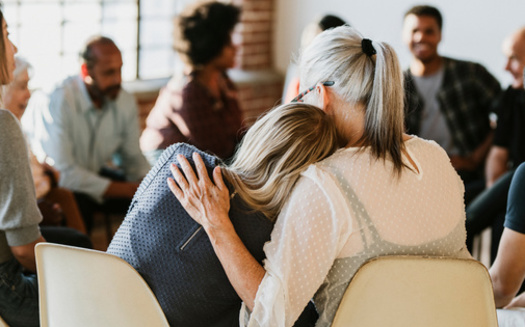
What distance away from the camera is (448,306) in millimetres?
1498

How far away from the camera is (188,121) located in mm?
3375

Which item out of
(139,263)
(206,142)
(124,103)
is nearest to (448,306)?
(139,263)

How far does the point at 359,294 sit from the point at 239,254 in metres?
0.28

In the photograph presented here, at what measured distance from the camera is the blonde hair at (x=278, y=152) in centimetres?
155

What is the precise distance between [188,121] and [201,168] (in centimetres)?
182

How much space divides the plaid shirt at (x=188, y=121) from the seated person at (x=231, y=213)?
5.64ft

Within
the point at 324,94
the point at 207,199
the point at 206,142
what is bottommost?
the point at 206,142

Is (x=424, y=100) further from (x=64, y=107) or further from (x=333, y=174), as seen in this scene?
(x=333, y=174)

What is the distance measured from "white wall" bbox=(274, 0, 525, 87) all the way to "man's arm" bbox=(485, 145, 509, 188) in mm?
1181

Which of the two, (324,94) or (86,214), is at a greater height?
(324,94)

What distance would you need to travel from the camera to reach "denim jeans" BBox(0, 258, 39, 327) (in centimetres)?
189

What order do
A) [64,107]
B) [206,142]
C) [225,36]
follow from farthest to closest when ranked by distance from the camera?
[225,36]
[206,142]
[64,107]

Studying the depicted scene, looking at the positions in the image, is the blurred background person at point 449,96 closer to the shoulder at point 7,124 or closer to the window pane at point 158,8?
the window pane at point 158,8

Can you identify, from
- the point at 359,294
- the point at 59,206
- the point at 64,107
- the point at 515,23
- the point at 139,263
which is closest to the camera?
the point at 359,294
